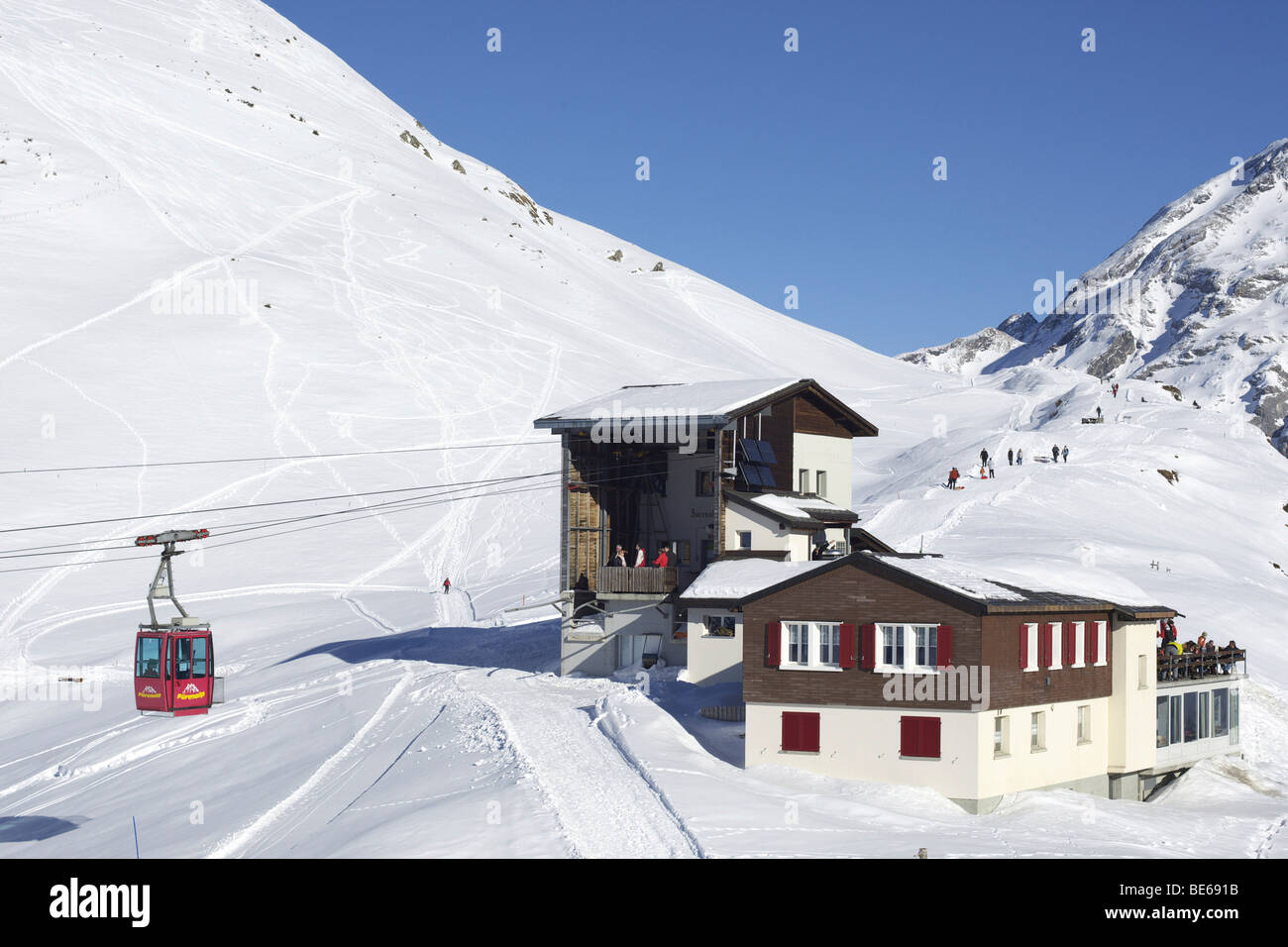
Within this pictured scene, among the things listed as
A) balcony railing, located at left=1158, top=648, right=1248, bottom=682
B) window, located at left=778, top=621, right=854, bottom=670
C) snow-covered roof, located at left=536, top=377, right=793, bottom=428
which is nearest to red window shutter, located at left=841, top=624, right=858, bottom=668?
window, located at left=778, top=621, right=854, bottom=670

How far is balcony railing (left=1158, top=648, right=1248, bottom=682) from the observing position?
39094mm

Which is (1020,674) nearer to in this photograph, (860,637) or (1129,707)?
(860,637)

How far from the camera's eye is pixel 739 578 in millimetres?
40156

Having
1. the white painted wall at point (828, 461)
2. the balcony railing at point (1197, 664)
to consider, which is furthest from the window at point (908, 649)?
the white painted wall at point (828, 461)

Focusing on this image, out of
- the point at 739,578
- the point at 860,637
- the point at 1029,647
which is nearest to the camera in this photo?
the point at 860,637

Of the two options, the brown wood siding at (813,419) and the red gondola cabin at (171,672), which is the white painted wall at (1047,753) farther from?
the red gondola cabin at (171,672)

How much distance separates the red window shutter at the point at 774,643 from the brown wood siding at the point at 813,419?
1645 cm

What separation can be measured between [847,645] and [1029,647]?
14.3 feet

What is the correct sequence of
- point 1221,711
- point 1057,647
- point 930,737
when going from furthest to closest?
point 1221,711 → point 1057,647 → point 930,737

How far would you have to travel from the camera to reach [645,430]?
45.4 meters

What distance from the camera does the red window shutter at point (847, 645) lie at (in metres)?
32.4

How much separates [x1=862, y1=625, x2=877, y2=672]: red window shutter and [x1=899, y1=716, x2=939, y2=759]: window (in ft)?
4.84

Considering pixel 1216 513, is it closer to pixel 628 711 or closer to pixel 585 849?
pixel 628 711

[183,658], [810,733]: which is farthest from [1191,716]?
[183,658]
